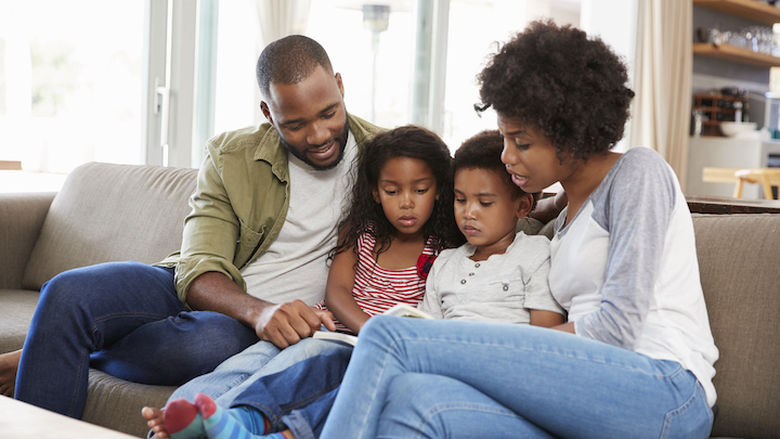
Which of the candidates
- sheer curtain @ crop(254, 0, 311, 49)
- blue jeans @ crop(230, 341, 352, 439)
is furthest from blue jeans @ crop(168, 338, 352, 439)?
sheer curtain @ crop(254, 0, 311, 49)

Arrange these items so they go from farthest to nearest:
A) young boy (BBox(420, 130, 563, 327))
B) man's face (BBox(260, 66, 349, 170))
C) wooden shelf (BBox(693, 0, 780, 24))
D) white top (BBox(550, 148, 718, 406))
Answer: wooden shelf (BBox(693, 0, 780, 24)) < man's face (BBox(260, 66, 349, 170)) < young boy (BBox(420, 130, 563, 327)) < white top (BBox(550, 148, 718, 406))

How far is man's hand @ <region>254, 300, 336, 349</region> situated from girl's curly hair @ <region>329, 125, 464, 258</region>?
0.30 m

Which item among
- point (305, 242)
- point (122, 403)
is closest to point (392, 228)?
point (305, 242)

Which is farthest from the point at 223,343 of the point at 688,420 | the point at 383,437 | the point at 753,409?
the point at 753,409

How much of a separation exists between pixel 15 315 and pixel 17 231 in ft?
1.72

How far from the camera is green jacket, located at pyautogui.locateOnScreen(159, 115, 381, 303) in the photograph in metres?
1.86

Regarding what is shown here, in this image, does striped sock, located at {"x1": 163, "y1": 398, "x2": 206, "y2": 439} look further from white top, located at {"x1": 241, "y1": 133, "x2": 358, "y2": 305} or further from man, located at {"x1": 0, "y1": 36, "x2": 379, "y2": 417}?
white top, located at {"x1": 241, "y1": 133, "x2": 358, "y2": 305}

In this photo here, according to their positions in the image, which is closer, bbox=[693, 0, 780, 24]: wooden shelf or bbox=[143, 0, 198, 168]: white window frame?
bbox=[143, 0, 198, 168]: white window frame

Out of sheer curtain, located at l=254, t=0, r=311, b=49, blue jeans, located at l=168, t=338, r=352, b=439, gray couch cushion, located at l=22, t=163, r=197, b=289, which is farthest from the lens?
sheer curtain, located at l=254, t=0, r=311, b=49

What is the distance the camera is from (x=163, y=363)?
1622 millimetres

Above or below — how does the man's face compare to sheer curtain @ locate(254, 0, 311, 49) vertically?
below

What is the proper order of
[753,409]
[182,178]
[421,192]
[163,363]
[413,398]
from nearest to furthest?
[413,398] → [753,409] → [163,363] → [421,192] → [182,178]

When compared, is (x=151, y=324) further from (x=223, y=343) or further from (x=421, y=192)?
(x=421, y=192)

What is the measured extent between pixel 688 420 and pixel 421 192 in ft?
2.44
